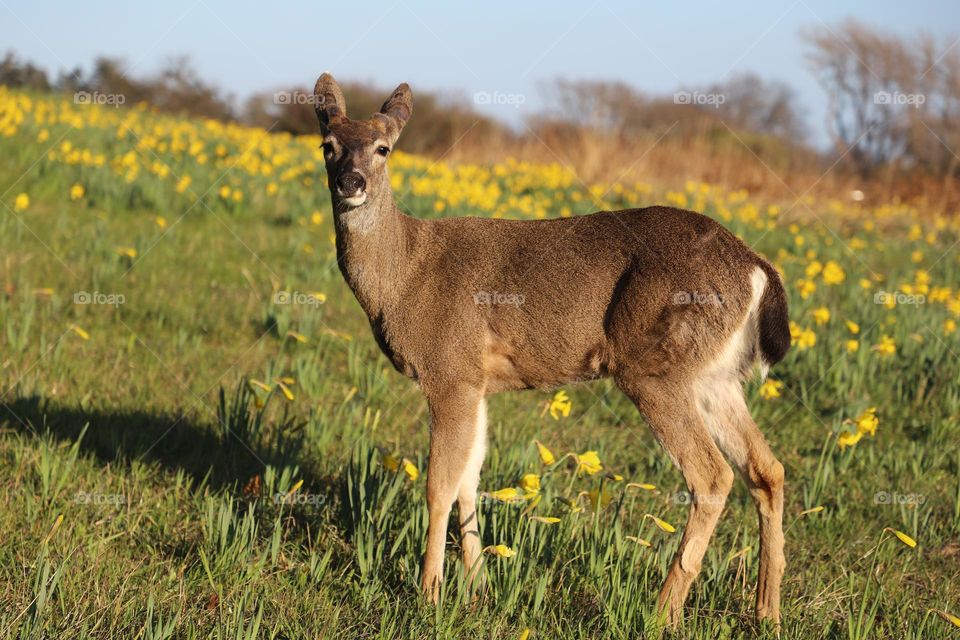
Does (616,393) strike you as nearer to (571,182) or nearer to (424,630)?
(424,630)

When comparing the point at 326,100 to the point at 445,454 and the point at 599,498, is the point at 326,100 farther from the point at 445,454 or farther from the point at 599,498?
the point at 599,498

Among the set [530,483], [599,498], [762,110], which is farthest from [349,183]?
[762,110]

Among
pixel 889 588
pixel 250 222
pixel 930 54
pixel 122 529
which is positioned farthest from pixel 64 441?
pixel 930 54

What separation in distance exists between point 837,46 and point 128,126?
1858 cm

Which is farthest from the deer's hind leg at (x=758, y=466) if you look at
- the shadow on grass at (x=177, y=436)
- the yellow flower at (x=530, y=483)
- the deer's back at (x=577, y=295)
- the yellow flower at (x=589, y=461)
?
the shadow on grass at (x=177, y=436)

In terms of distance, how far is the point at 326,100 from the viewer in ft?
13.9

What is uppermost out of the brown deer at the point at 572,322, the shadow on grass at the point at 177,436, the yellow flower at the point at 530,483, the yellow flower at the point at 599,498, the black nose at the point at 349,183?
the black nose at the point at 349,183

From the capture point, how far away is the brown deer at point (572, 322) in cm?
361

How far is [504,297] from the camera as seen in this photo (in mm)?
3922

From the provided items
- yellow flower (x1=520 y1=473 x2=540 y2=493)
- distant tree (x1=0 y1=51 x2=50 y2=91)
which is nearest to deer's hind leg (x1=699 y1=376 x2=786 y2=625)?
yellow flower (x1=520 y1=473 x2=540 y2=493)

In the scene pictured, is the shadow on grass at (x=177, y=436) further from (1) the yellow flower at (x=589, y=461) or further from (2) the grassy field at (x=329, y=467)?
(1) the yellow flower at (x=589, y=461)

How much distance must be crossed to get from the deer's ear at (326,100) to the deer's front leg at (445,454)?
1.36 meters

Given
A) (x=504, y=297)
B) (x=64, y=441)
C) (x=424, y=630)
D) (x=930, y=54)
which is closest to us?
(x=424, y=630)

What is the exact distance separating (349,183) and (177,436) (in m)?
2.03
